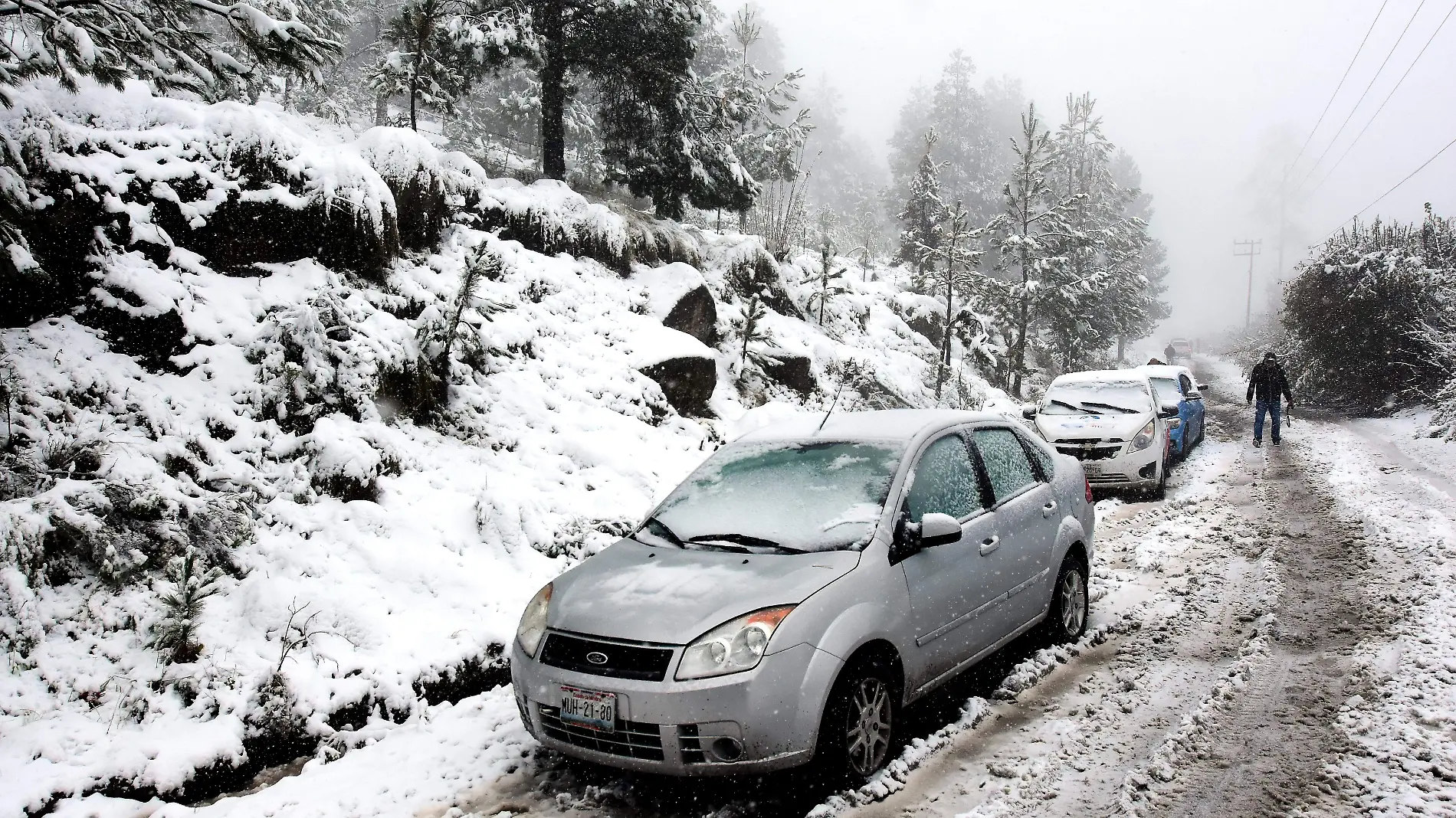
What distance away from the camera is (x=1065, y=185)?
162 feet

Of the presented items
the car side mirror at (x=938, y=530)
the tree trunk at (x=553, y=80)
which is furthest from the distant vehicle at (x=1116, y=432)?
the tree trunk at (x=553, y=80)

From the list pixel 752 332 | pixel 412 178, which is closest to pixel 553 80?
pixel 412 178

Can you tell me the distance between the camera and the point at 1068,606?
17.1 feet

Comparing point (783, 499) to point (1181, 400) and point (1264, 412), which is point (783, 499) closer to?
point (1181, 400)

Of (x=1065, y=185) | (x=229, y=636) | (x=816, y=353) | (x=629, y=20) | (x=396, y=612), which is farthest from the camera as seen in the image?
(x=1065, y=185)

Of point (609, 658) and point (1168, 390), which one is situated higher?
point (1168, 390)

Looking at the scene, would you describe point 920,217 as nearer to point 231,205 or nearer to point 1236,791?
point 231,205

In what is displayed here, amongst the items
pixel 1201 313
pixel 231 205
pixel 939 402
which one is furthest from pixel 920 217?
pixel 1201 313

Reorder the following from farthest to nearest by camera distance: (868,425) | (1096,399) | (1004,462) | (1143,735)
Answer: (1096,399)
(1004,462)
(868,425)
(1143,735)

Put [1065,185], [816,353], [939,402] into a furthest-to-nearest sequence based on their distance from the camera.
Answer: [1065,185]
[939,402]
[816,353]

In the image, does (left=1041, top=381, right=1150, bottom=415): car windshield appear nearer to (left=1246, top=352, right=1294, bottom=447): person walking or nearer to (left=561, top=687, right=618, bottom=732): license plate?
(left=1246, top=352, right=1294, bottom=447): person walking

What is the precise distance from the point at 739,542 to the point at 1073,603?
8.92ft

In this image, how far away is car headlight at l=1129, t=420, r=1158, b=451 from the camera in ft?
33.6

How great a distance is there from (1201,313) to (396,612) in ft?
440
